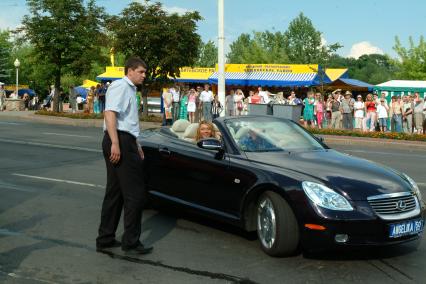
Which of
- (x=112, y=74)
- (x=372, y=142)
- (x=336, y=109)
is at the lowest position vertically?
(x=372, y=142)

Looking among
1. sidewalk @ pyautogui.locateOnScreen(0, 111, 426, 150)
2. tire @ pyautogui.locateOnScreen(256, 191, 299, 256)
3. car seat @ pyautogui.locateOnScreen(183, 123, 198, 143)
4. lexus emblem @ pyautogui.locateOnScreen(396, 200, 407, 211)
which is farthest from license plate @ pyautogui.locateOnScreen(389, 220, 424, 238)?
sidewalk @ pyautogui.locateOnScreen(0, 111, 426, 150)

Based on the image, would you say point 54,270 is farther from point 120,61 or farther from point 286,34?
point 286,34

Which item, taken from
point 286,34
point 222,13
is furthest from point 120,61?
point 222,13

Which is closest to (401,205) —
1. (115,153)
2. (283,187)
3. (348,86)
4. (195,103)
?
(283,187)

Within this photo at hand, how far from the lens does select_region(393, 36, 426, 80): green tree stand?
60625 mm

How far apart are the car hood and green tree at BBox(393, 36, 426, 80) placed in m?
57.8

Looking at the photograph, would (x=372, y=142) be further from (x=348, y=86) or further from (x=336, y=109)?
(x=348, y=86)

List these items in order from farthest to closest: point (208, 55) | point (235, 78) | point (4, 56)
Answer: point (208, 55) → point (4, 56) → point (235, 78)

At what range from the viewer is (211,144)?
6.18 metres

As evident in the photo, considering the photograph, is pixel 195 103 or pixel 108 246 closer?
pixel 108 246

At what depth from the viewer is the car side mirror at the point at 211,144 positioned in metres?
6.17

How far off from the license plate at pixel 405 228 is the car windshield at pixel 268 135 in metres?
1.49

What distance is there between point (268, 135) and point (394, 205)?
5.64 feet

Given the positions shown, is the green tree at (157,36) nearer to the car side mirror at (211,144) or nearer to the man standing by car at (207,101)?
Result: the man standing by car at (207,101)
